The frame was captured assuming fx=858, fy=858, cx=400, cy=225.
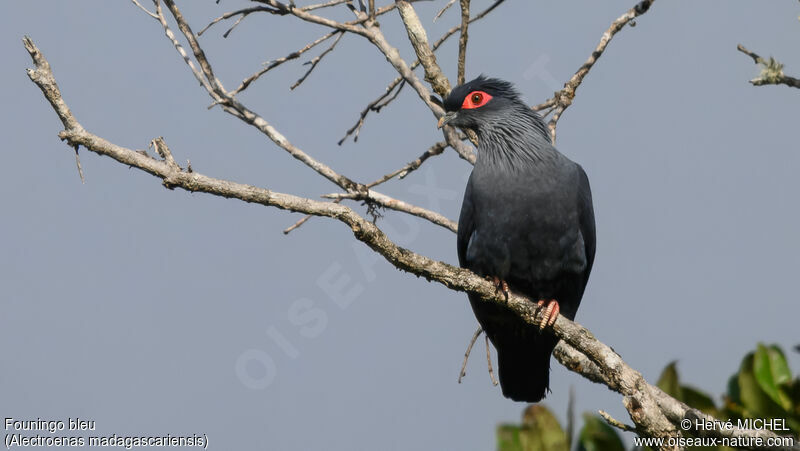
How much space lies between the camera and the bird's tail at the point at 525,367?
5.48 meters

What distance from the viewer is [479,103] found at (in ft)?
19.4

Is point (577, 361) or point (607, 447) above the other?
point (577, 361)

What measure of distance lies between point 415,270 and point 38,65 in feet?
6.97

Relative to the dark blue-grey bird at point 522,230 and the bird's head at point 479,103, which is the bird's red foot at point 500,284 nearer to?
the dark blue-grey bird at point 522,230

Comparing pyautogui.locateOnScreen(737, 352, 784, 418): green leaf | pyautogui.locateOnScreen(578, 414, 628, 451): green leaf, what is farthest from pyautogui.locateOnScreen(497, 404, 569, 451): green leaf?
pyautogui.locateOnScreen(737, 352, 784, 418): green leaf

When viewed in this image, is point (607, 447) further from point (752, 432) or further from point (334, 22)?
point (334, 22)

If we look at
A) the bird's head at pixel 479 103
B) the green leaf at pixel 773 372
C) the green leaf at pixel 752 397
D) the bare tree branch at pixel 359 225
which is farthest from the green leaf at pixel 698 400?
the bird's head at pixel 479 103

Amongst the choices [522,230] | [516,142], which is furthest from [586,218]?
[516,142]

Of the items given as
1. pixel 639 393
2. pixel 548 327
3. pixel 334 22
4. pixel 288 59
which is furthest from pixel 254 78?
A: pixel 639 393

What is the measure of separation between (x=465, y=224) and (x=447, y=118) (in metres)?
0.84

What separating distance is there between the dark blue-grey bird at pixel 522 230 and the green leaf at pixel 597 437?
537 mm

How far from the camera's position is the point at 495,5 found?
20.3ft

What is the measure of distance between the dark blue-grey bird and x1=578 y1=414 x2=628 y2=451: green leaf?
537 mm

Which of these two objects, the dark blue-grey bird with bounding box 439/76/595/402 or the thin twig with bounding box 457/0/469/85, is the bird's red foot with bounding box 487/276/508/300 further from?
the thin twig with bounding box 457/0/469/85
